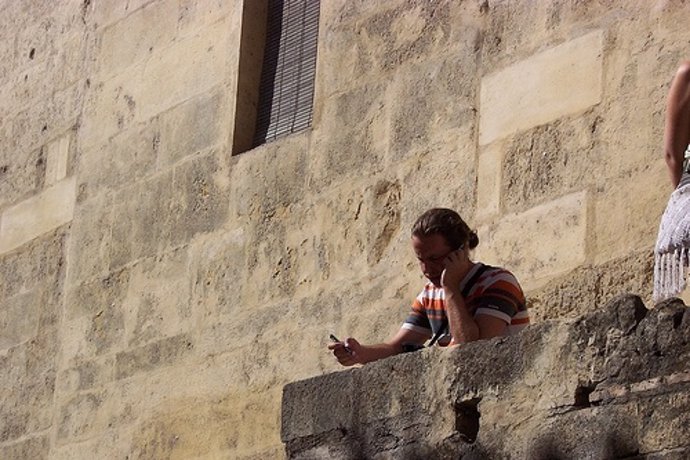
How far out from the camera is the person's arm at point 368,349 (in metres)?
6.22

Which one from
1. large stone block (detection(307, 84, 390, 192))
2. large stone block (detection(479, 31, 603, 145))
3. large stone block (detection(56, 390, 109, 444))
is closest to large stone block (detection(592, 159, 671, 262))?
large stone block (detection(479, 31, 603, 145))

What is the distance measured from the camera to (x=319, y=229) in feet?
27.0

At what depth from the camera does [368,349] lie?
6238 millimetres

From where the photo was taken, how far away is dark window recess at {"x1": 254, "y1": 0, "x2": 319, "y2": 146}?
8727 millimetres

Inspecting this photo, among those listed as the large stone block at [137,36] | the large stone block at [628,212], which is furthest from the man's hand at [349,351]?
the large stone block at [137,36]

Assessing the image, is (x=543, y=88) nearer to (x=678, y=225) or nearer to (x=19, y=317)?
(x=678, y=225)

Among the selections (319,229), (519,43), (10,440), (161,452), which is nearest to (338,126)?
(319,229)

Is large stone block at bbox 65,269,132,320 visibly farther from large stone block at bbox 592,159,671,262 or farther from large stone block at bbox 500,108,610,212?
large stone block at bbox 592,159,671,262

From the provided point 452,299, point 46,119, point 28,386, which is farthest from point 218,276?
point 452,299

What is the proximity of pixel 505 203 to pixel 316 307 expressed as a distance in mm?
1113

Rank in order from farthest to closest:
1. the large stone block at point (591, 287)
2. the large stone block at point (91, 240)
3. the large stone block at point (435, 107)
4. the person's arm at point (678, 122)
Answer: the large stone block at point (91, 240)
the large stone block at point (435, 107)
the large stone block at point (591, 287)
the person's arm at point (678, 122)

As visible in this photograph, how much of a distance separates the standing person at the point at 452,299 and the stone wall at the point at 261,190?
0.89 metres

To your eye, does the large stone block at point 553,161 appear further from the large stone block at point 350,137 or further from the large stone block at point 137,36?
the large stone block at point 137,36

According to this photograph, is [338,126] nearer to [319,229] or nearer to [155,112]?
[319,229]
